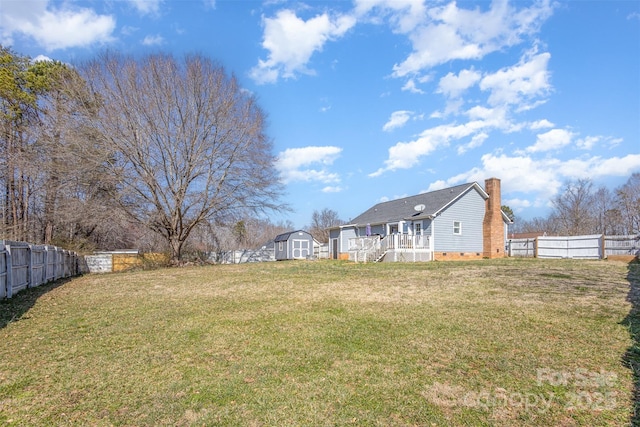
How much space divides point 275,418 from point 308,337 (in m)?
2.02

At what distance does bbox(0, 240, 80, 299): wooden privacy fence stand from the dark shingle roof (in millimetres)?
17653

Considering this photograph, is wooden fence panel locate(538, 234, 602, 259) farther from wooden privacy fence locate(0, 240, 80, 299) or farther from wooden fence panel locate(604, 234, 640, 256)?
wooden privacy fence locate(0, 240, 80, 299)

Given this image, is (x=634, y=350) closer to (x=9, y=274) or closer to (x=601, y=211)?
(x=9, y=274)

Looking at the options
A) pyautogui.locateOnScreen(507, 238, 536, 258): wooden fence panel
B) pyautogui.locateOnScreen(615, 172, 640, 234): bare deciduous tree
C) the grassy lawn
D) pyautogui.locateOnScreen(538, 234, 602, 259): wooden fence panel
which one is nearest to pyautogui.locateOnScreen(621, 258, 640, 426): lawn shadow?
the grassy lawn

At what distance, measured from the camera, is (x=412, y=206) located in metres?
24.6

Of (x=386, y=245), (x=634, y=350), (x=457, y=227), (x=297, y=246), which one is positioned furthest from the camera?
(x=297, y=246)

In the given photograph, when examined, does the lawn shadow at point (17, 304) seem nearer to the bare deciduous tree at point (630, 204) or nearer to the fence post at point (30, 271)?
the fence post at point (30, 271)

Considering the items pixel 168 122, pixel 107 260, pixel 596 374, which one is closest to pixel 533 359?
pixel 596 374

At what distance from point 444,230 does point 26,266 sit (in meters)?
19.3

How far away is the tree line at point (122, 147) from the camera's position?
18.0m

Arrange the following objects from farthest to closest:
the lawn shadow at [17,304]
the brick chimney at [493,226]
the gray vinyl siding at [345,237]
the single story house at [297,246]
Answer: the single story house at [297,246], the gray vinyl siding at [345,237], the brick chimney at [493,226], the lawn shadow at [17,304]

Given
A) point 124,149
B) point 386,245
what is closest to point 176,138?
point 124,149

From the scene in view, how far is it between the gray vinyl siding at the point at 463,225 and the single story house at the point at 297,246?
13640 mm

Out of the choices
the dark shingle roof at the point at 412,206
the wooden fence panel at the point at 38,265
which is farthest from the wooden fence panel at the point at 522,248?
the wooden fence panel at the point at 38,265
